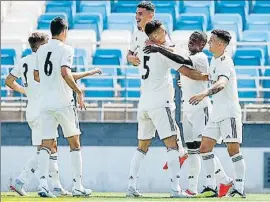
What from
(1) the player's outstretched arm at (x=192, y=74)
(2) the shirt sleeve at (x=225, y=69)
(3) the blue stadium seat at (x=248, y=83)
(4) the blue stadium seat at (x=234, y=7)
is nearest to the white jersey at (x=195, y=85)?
(1) the player's outstretched arm at (x=192, y=74)

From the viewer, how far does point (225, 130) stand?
15453mm

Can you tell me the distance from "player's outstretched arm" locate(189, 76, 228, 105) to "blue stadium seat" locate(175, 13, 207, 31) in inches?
374

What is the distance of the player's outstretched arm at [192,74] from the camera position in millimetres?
15305

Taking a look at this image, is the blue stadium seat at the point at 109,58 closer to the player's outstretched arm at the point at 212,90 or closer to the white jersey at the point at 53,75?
the white jersey at the point at 53,75

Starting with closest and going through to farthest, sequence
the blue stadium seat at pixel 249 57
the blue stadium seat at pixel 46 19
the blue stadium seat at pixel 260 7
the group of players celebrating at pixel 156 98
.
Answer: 1. the group of players celebrating at pixel 156 98
2. the blue stadium seat at pixel 249 57
3. the blue stadium seat at pixel 46 19
4. the blue stadium seat at pixel 260 7

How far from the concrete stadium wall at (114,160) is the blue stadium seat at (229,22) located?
5.64 metres

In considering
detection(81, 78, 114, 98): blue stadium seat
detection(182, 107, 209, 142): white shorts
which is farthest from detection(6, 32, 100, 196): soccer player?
detection(81, 78, 114, 98): blue stadium seat

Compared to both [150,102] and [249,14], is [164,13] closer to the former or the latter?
[249,14]

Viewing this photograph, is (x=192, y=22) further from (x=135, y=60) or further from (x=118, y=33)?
(x=135, y=60)

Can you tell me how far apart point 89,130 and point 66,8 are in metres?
7.40

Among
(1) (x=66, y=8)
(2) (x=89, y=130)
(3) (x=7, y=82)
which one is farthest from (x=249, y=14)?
(3) (x=7, y=82)

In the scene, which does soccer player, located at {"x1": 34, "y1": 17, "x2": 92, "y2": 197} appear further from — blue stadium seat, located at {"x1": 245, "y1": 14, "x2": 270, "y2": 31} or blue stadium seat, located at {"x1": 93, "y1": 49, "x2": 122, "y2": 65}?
blue stadium seat, located at {"x1": 245, "y1": 14, "x2": 270, "y2": 31}

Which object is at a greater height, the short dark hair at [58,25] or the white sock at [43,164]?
the short dark hair at [58,25]

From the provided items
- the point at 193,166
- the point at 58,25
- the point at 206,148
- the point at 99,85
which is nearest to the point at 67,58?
the point at 58,25
